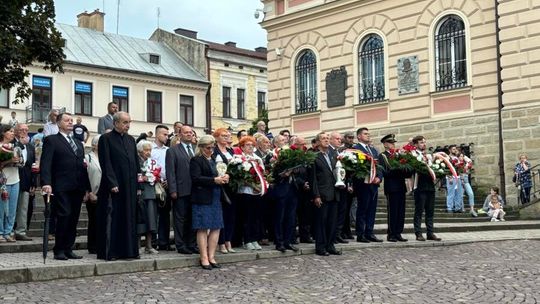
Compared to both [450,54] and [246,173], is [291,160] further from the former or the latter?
[450,54]

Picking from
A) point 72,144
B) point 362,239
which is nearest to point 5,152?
point 72,144

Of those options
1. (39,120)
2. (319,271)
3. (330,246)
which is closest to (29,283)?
(319,271)

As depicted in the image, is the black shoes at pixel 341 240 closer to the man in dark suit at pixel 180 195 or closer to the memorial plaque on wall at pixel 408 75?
the man in dark suit at pixel 180 195

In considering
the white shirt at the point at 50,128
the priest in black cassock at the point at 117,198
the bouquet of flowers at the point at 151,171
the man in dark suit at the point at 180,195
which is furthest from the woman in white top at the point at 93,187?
the white shirt at the point at 50,128

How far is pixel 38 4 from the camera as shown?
12.6 m

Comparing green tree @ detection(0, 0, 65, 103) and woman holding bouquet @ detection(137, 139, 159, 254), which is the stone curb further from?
green tree @ detection(0, 0, 65, 103)

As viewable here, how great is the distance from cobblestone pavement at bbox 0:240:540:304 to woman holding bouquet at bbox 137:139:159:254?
47.3 inches

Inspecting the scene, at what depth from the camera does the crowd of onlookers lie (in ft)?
32.1

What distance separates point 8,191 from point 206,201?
3.33 metres

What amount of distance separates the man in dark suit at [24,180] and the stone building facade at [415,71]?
1469 cm

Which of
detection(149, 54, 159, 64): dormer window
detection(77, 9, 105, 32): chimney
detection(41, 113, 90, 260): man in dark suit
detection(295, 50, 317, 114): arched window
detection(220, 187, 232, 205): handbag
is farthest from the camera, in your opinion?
detection(77, 9, 105, 32): chimney

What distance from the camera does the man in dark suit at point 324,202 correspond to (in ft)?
37.0

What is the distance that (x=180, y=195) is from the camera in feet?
34.7

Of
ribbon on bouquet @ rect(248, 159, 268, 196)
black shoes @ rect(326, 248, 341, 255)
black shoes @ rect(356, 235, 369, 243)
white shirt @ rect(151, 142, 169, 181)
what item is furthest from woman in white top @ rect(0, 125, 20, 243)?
black shoes @ rect(356, 235, 369, 243)
